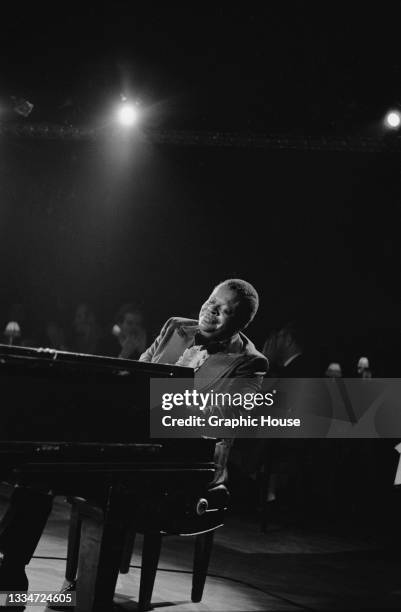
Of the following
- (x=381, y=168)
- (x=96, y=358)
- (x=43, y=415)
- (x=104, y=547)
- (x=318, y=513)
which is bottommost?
(x=318, y=513)

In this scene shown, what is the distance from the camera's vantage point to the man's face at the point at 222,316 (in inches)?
138

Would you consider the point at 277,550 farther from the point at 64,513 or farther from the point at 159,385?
the point at 159,385

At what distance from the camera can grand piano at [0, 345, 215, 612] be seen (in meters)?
2.26

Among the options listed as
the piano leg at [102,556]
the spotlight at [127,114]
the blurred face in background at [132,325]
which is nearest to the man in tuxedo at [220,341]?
the piano leg at [102,556]

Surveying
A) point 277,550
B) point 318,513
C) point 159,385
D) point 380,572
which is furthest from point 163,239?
point 159,385

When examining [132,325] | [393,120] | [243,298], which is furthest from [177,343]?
→ [393,120]

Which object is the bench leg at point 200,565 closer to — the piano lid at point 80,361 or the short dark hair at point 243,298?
the short dark hair at point 243,298

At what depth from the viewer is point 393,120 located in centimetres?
690

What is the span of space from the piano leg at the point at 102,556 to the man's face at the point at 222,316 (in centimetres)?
129

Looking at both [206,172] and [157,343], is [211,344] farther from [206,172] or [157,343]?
[206,172]

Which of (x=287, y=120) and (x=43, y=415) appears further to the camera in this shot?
(x=287, y=120)

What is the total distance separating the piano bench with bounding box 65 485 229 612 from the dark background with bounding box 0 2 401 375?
167 inches

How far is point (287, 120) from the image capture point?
23.0ft

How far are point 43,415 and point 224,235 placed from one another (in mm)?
6008
